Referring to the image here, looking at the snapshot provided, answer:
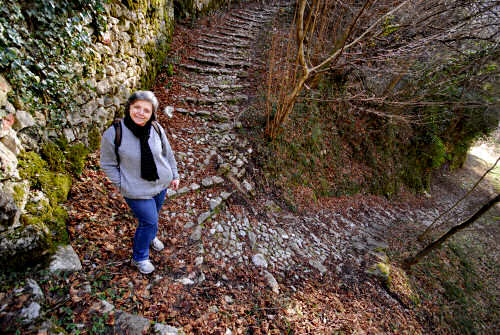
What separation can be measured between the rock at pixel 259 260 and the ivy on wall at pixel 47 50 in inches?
132

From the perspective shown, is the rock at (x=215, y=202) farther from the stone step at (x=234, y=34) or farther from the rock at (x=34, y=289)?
the stone step at (x=234, y=34)

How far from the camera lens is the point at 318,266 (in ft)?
12.1

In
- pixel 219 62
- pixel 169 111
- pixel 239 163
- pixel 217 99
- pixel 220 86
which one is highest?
pixel 219 62

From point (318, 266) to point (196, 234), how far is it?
95.4 inches

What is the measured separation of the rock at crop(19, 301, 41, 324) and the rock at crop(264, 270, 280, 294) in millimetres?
2521

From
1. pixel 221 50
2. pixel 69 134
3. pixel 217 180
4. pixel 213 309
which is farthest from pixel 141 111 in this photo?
pixel 221 50

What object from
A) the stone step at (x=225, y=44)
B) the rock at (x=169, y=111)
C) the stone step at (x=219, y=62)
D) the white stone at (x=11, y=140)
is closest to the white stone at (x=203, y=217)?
the white stone at (x=11, y=140)

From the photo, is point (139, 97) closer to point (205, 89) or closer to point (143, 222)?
point (143, 222)

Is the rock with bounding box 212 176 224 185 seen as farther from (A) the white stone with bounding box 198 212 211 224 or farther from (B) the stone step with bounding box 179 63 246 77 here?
(B) the stone step with bounding box 179 63 246 77

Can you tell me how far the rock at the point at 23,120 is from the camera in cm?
194

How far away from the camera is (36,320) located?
148 centimetres

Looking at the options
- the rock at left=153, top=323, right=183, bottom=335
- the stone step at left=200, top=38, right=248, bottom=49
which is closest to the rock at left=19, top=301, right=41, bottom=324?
the rock at left=153, top=323, right=183, bottom=335

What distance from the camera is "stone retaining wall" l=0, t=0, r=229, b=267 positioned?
1.76m

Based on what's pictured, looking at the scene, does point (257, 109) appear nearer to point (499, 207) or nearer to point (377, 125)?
point (377, 125)
